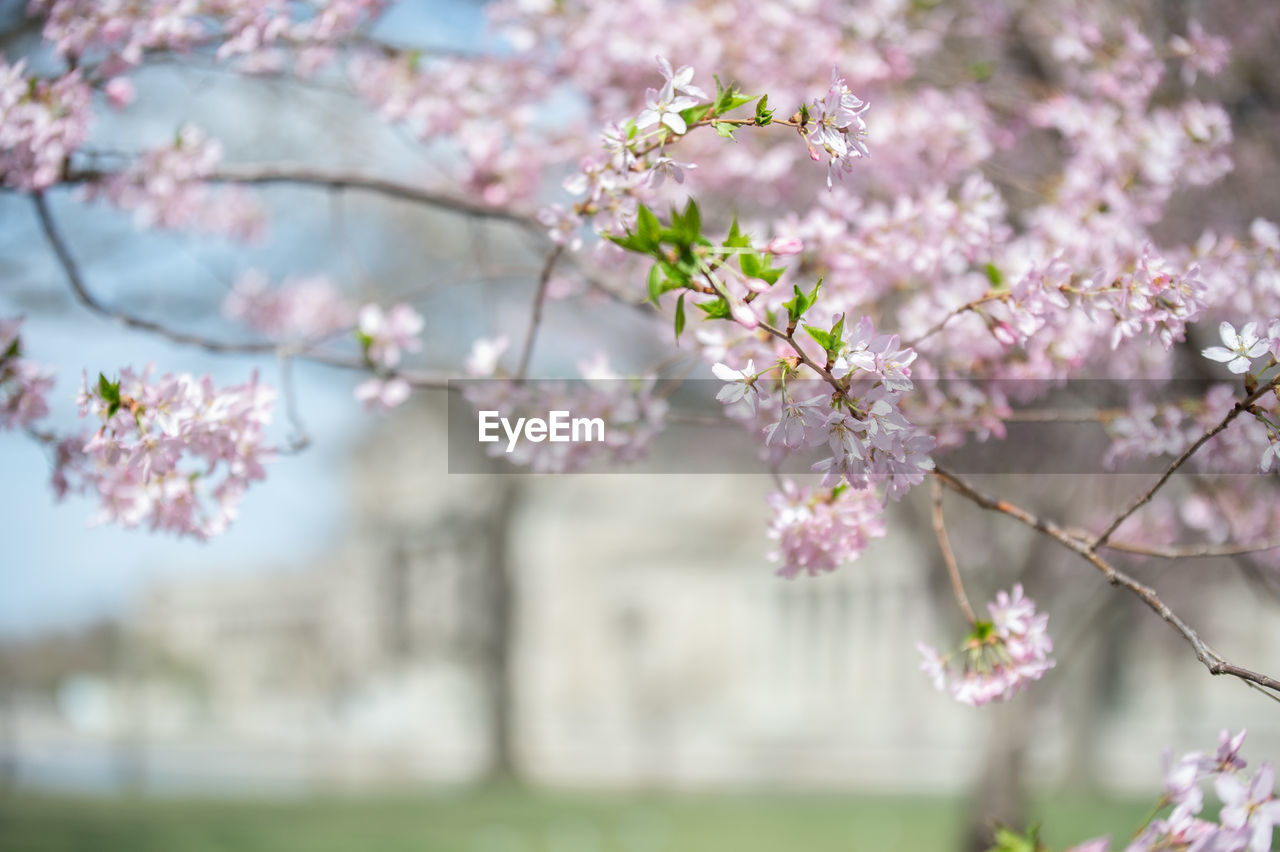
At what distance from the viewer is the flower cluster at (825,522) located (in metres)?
2.11

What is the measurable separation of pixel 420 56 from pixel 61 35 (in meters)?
1.29

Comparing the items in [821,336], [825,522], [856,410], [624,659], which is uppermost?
[821,336]

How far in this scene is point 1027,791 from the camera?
27.1ft

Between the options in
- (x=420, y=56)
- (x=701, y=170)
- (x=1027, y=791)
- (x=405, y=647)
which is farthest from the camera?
(x=405, y=647)

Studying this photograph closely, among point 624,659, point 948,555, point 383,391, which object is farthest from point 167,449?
point 624,659

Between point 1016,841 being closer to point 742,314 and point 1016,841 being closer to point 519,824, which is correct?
point 742,314

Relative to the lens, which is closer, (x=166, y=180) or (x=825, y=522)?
(x=825, y=522)

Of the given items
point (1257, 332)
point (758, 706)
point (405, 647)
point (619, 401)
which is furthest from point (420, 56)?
point (758, 706)

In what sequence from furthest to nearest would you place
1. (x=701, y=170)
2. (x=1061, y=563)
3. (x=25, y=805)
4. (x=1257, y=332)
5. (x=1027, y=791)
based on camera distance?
(x=25, y=805) → (x=1061, y=563) → (x=1027, y=791) → (x=701, y=170) → (x=1257, y=332)

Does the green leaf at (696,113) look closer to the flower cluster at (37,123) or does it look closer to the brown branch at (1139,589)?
the brown branch at (1139,589)

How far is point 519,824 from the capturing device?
1402 cm

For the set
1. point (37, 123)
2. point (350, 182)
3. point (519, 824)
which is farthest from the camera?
point (519, 824)

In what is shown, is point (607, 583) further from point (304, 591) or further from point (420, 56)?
point (420, 56)

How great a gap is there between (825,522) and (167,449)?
4.29 feet
